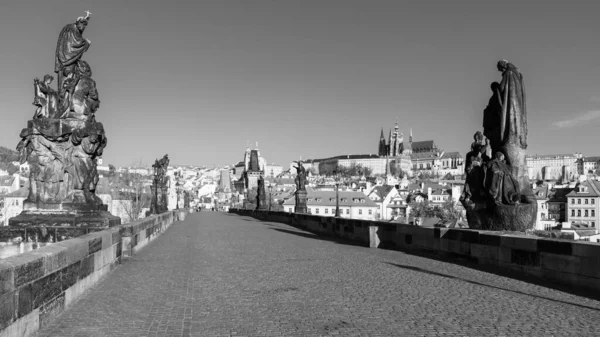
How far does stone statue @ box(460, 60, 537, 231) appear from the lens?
1103 cm

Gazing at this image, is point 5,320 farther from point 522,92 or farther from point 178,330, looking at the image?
point 522,92

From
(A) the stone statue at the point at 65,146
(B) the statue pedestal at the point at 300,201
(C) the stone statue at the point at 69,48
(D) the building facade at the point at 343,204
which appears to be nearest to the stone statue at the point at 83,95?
(A) the stone statue at the point at 65,146

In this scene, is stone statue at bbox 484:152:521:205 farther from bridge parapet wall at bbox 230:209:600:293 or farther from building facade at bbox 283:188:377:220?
building facade at bbox 283:188:377:220

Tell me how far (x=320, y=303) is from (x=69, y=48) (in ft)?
21.0

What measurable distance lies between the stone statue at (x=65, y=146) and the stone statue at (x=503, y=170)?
23.8 feet

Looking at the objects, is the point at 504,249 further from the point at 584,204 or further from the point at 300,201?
the point at 584,204

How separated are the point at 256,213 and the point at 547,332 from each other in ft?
136

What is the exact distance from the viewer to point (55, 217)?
366 inches

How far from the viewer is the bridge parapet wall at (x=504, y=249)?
8.26 metres

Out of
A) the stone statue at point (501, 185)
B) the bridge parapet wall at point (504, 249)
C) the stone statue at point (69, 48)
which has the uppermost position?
the stone statue at point (69, 48)

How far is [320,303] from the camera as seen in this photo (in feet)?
23.8

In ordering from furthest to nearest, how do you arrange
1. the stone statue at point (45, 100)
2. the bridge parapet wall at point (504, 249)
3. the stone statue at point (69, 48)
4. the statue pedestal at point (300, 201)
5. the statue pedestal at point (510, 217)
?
the statue pedestal at point (300, 201), the statue pedestal at point (510, 217), the stone statue at point (69, 48), the stone statue at point (45, 100), the bridge parapet wall at point (504, 249)

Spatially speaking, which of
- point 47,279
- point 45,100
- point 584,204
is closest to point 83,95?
point 45,100

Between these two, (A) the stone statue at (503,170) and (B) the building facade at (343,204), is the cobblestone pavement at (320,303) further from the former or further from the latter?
(B) the building facade at (343,204)
